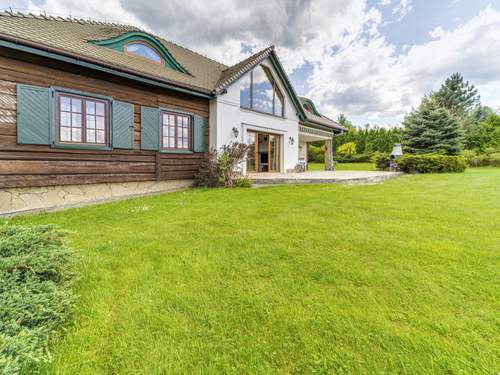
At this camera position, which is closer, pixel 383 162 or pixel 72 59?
pixel 72 59

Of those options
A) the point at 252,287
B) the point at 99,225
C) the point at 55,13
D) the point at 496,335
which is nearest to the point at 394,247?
the point at 496,335

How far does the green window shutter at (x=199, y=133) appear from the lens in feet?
29.3

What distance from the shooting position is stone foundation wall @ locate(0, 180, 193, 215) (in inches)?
220

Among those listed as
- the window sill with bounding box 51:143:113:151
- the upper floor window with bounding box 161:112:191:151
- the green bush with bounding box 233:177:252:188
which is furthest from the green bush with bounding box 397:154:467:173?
the window sill with bounding box 51:143:113:151

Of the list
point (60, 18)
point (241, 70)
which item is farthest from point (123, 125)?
point (241, 70)

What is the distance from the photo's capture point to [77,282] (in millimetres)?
2375

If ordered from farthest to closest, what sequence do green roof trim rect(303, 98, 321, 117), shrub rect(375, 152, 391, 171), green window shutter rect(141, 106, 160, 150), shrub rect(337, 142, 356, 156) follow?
shrub rect(337, 142, 356, 156) → green roof trim rect(303, 98, 321, 117) → shrub rect(375, 152, 391, 171) → green window shutter rect(141, 106, 160, 150)

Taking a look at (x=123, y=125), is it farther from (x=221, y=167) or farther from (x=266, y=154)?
(x=266, y=154)

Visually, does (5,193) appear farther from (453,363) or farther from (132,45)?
(453,363)

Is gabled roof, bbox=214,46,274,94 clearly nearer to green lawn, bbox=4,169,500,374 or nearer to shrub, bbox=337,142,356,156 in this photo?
green lawn, bbox=4,169,500,374

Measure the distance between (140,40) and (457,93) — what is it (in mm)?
46502

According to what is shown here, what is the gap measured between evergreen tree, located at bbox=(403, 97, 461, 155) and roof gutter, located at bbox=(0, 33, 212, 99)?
18.5 meters

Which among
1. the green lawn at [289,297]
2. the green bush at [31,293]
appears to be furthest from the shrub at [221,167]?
the green bush at [31,293]

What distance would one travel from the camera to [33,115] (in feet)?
18.6
